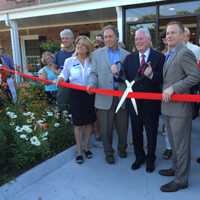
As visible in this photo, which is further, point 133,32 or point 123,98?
point 133,32

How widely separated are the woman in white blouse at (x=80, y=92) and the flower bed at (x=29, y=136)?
0.45 metres

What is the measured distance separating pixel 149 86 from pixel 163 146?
1509 millimetres

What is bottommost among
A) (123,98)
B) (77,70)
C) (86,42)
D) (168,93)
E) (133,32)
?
(123,98)

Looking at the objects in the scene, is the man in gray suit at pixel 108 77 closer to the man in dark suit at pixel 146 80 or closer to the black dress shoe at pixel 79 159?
the man in dark suit at pixel 146 80

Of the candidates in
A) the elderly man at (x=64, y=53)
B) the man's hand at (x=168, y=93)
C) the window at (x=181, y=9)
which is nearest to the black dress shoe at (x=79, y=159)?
the elderly man at (x=64, y=53)

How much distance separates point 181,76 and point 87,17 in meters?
9.77

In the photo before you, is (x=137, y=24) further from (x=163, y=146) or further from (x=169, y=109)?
(x=169, y=109)

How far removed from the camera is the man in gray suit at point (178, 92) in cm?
273

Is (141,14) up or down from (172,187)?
up

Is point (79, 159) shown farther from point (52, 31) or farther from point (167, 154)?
point (52, 31)

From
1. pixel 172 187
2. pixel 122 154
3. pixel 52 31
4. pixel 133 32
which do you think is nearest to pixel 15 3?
pixel 52 31

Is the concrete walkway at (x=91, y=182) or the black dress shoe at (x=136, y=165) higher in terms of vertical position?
the black dress shoe at (x=136, y=165)

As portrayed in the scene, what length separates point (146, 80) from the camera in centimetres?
326

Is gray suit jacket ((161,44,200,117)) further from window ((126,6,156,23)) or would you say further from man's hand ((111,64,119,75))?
window ((126,6,156,23))
